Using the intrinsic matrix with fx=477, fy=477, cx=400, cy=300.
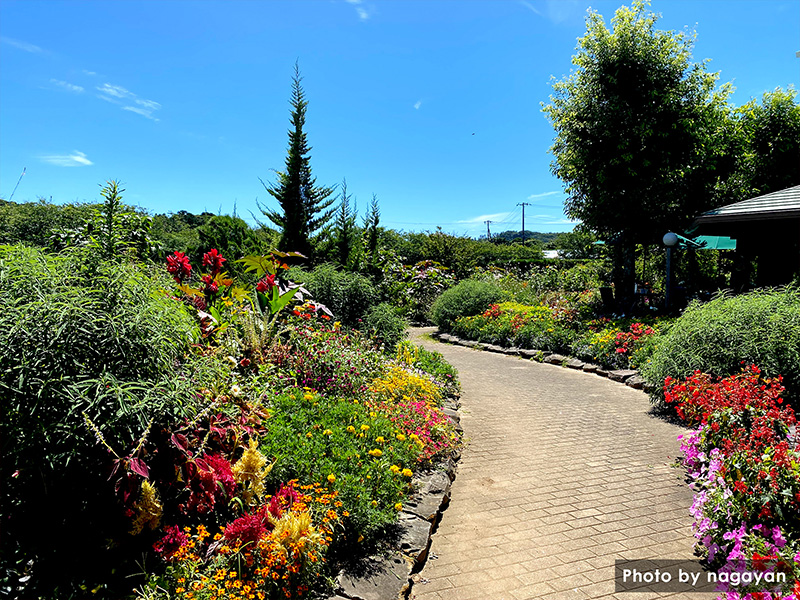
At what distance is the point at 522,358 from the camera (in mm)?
9766

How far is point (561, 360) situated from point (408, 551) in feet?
22.7

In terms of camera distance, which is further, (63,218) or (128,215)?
(63,218)

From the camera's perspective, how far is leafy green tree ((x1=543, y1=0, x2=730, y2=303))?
1197 centimetres

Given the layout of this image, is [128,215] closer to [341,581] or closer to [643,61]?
[341,581]

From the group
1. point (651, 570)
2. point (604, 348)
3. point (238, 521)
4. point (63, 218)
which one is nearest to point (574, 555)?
point (651, 570)

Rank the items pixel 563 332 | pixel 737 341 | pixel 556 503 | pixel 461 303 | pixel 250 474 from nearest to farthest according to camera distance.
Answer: pixel 250 474, pixel 556 503, pixel 737 341, pixel 563 332, pixel 461 303

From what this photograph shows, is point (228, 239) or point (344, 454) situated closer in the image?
point (344, 454)

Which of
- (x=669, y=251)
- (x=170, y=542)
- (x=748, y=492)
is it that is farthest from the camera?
(x=669, y=251)

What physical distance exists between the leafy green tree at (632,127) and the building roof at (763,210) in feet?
6.90

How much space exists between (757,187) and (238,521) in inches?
815

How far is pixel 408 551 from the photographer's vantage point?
2.95 metres

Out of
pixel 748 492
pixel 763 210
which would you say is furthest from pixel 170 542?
pixel 763 210

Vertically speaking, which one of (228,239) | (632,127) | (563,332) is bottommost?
(563,332)

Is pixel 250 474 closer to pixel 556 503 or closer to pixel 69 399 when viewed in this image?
pixel 69 399
